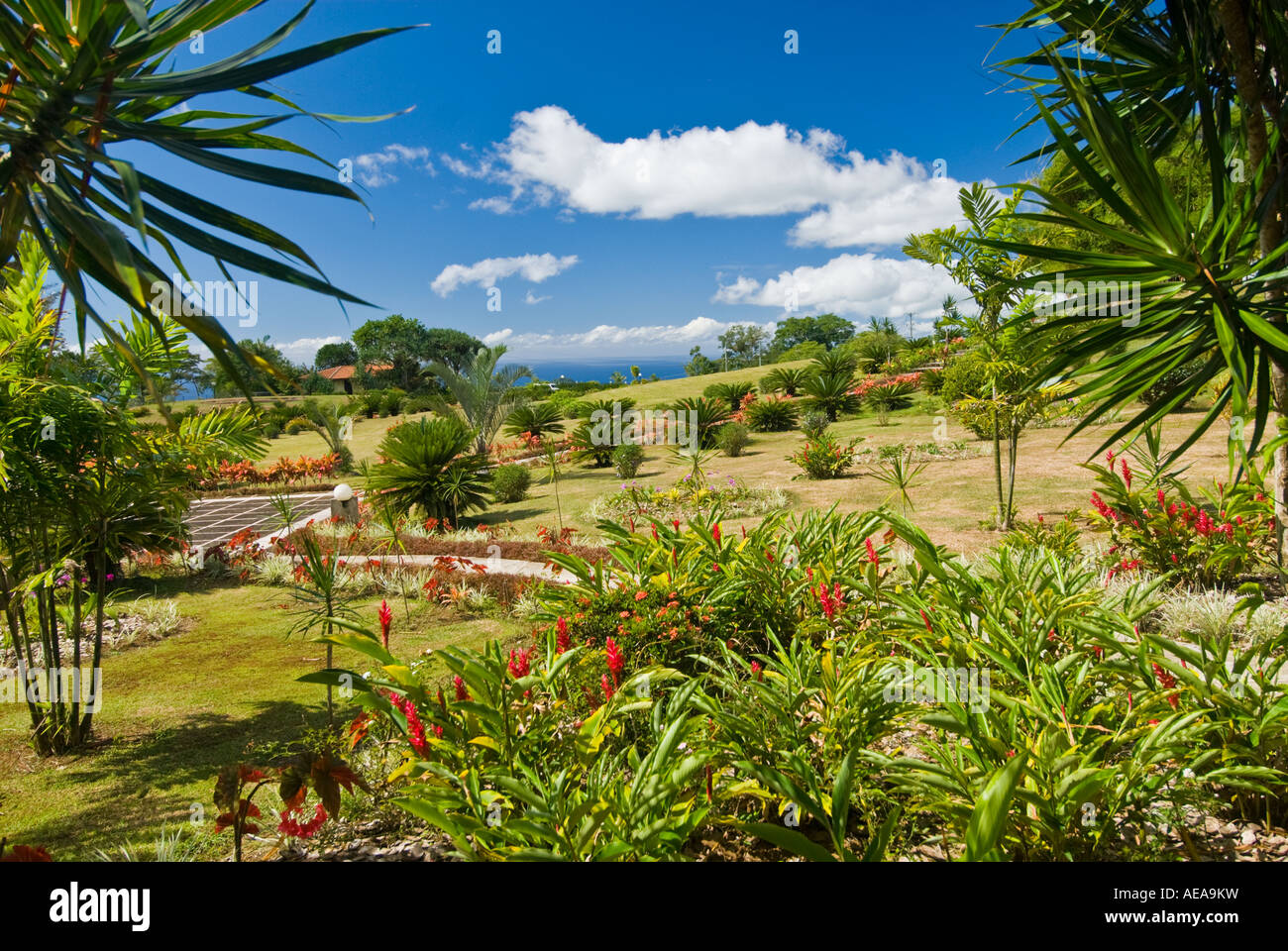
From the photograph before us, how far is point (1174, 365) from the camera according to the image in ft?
6.94

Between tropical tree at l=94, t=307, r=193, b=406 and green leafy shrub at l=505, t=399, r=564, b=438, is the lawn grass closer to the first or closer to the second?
tropical tree at l=94, t=307, r=193, b=406

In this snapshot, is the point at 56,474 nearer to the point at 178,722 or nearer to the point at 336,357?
the point at 178,722

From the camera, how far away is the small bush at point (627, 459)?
44.1ft

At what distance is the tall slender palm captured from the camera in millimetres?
16516

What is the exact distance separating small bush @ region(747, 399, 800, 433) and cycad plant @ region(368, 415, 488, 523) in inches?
453

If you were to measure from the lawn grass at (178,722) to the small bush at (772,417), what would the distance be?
15.4 m

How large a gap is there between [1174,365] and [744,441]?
14417mm

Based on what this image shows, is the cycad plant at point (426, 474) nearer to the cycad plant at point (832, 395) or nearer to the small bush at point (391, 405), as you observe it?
the cycad plant at point (832, 395)

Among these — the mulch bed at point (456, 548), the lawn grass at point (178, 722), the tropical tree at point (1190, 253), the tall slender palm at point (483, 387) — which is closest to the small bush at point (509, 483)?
the tall slender palm at point (483, 387)

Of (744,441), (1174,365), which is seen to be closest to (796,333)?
(744,441)

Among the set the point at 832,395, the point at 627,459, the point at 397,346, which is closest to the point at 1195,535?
the point at 627,459
